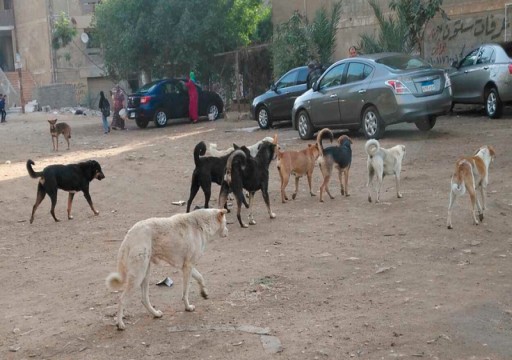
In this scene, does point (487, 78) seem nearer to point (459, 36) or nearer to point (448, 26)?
point (459, 36)

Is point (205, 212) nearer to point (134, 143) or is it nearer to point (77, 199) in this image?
point (77, 199)

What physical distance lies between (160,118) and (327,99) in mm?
11345

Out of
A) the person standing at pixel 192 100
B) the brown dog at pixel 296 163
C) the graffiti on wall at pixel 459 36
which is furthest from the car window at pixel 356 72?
the person standing at pixel 192 100

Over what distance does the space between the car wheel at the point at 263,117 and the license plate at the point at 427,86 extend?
699cm

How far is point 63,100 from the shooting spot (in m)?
51.3

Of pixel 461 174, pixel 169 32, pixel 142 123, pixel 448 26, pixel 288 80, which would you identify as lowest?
pixel 142 123

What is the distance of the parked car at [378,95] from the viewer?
15.7m

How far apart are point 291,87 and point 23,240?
12.7 meters

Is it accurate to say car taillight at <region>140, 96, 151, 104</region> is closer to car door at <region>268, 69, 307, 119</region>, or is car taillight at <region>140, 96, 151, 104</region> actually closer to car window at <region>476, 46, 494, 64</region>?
car door at <region>268, 69, 307, 119</region>

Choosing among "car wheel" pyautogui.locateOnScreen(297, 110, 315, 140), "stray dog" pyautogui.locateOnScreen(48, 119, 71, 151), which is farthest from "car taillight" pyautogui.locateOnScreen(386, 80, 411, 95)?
"stray dog" pyautogui.locateOnScreen(48, 119, 71, 151)

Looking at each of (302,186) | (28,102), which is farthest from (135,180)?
(28,102)

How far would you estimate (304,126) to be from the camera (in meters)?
18.5

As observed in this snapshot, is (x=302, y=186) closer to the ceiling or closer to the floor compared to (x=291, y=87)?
closer to the floor

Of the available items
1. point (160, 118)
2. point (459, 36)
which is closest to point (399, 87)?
point (459, 36)
